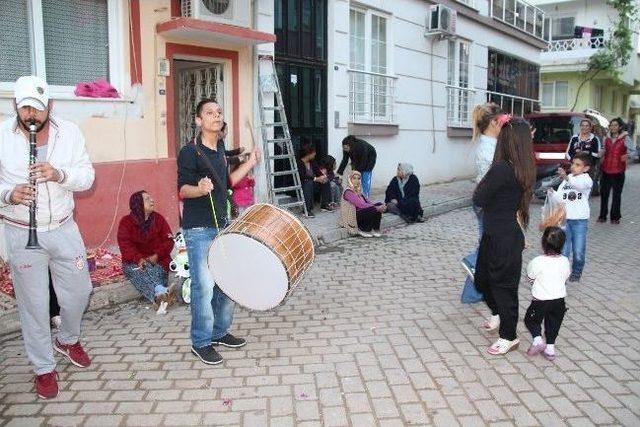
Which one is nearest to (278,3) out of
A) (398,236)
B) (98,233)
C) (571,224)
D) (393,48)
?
(393,48)

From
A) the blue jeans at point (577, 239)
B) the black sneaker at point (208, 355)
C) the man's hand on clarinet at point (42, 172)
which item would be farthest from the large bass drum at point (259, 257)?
the blue jeans at point (577, 239)

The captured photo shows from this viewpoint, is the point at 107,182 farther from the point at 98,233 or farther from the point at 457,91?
the point at 457,91

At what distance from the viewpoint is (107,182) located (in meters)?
6.98

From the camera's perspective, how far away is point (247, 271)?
369cm

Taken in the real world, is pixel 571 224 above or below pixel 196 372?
above

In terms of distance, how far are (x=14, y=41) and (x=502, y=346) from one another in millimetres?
5945

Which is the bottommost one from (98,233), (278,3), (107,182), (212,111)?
(98,233)

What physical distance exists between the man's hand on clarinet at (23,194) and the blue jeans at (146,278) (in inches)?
84.7

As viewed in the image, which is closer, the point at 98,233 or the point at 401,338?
the point at 401,338

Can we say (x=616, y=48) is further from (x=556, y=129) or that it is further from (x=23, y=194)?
(x=23, y=194)

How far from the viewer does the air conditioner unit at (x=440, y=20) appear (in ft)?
43.9

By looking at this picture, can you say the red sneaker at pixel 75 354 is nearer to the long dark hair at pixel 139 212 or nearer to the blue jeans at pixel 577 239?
the long dark hair at pixel 139 212

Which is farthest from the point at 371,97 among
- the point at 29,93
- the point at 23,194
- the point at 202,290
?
the point at 23,194

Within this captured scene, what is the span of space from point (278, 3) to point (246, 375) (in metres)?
7.63
